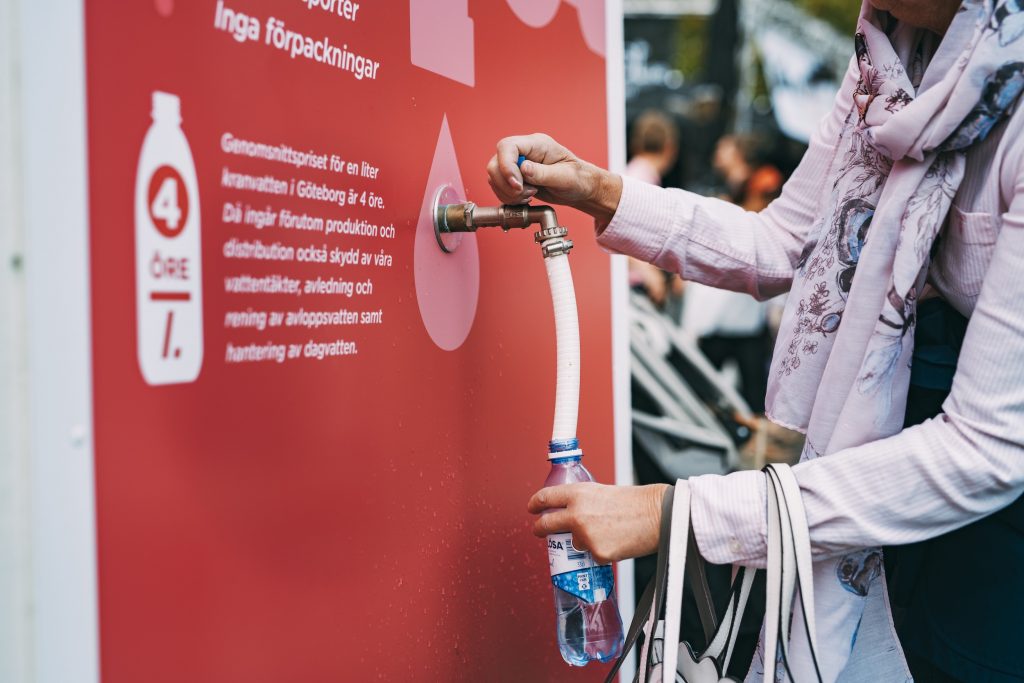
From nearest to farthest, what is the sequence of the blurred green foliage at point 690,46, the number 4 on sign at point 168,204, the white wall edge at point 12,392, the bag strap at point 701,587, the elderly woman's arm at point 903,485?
the white wall edge at point 12,392
the number 4 on sign at point 168,204
the elderly woman's arm at point 903,485
the bag strap at point 701,587
the blurred green foliage at point 690,46

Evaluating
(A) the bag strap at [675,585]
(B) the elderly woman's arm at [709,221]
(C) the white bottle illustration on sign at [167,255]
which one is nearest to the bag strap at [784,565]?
(A) the bag strap at [675,585]

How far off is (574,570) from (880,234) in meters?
0.60

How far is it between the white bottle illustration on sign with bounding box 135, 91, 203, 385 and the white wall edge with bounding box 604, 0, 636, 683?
1136mm

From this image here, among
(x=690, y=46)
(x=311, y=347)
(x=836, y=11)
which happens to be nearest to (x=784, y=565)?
(x=311, y=347)

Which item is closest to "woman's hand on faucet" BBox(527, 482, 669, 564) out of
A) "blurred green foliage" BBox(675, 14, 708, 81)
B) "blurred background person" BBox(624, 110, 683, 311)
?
"blurred background person" BBox(624, 110, 683, 311)

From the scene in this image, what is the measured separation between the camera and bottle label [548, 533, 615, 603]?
1.17 m

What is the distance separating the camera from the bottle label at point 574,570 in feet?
3.83

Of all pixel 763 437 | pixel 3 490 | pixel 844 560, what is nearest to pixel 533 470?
pixel 844 560

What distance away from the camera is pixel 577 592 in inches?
46.0

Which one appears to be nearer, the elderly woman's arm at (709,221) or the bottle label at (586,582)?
the bottle label at (586,582)

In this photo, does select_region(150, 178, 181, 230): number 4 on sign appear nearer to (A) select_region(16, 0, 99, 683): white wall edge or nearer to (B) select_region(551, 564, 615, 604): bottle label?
(A) select_region(16, 0, 99, 683): white wall edge

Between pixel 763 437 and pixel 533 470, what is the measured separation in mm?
2154

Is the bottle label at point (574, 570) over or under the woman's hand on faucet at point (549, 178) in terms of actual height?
under

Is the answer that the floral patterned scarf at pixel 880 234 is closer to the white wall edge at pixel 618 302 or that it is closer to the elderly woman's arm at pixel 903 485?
the elderly woman's arm at pixel 903 485
